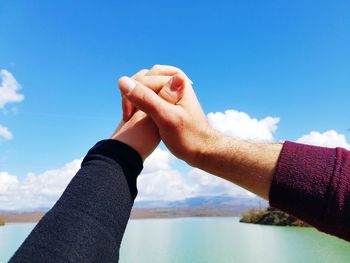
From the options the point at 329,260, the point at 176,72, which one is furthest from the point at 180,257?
the point at 176,72

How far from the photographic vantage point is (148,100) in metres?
1.32

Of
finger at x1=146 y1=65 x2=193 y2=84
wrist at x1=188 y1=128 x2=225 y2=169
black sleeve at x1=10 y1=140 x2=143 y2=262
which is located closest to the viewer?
black sleeve at x1=10 y1=140 x2=143 y2=262

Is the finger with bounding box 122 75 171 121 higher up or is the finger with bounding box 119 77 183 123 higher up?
the finger with bounding box 122 75 171 121

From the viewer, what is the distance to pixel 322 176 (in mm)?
1028

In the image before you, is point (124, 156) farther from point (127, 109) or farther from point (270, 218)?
point (270, 218)

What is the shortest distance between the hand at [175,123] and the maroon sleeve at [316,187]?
31 cm

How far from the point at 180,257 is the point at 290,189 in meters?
22.9

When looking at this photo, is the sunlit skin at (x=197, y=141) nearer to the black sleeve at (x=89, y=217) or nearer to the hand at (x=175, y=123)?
the hand at (x=175, y=123)

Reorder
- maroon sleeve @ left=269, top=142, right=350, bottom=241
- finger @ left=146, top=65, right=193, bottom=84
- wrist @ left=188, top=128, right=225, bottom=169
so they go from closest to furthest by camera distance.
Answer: maroon sleeve @ left=269, top=142, right=350, bottom=241
wrist @ left=188, top=128, right=225, bottom=169
finger @ left=146, top=65, right=193, bottom=84

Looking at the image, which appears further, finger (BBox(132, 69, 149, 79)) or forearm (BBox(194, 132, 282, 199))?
finger (BBox(132, 69, 149, 79))

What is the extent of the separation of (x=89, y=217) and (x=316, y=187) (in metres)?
0.58

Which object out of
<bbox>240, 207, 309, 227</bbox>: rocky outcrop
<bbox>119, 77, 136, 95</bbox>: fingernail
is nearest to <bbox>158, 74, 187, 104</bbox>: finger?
<bbox>119, 77, 136, 95</bbox>: fingernail

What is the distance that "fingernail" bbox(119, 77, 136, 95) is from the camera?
1.35 m

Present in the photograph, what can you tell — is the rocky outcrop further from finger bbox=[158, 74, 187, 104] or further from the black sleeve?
the black sleeve
